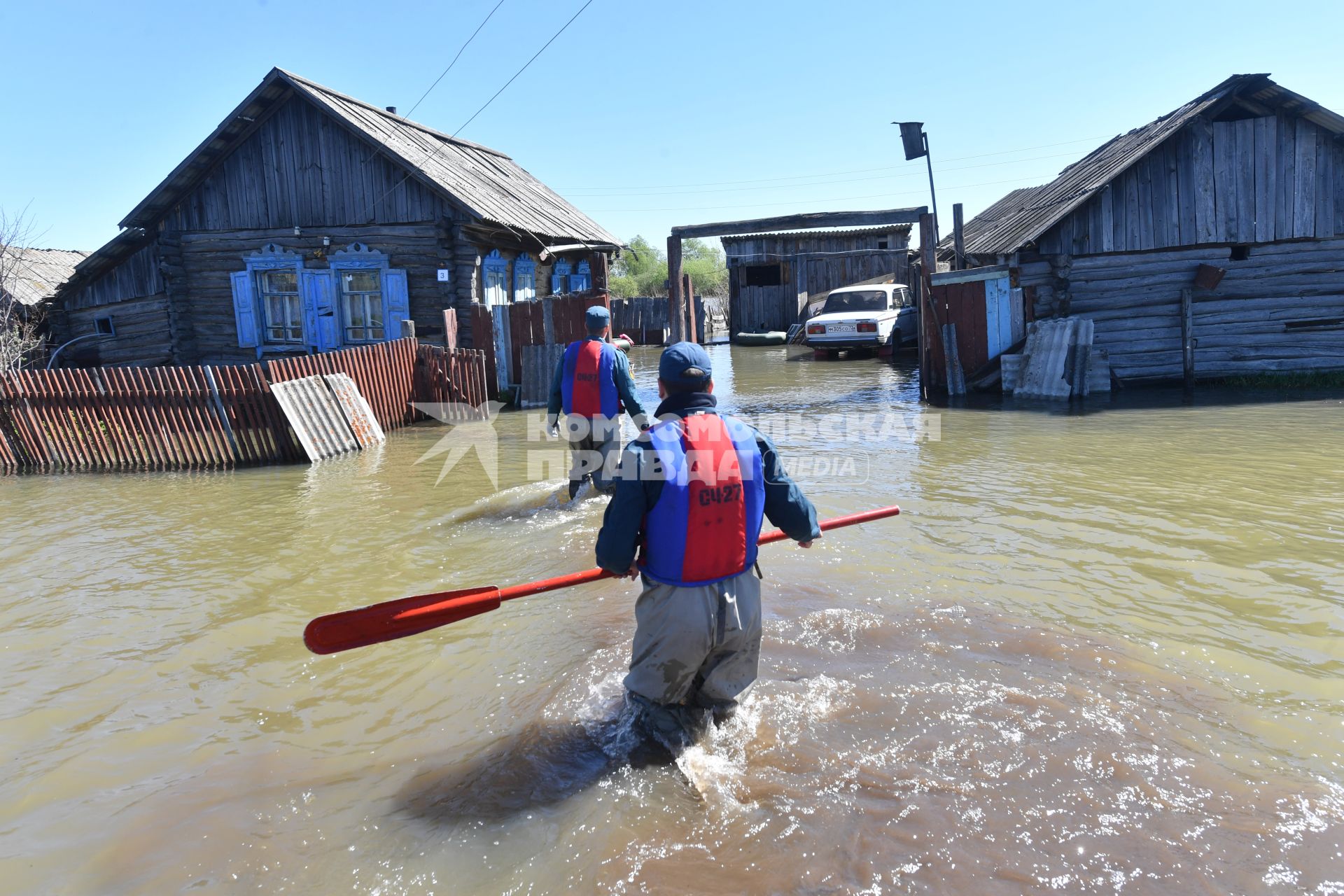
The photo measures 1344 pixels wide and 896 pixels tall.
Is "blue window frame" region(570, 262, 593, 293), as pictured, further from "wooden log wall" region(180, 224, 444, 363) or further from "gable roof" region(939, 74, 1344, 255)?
"gable roof" region(939, 74, 1344, 255)

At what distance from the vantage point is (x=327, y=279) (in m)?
16.4

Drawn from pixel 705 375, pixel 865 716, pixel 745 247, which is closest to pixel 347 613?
pixel 705 375

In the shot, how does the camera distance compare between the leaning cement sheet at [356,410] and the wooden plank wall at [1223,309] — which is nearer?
the leaning cement sheet at [356,410]

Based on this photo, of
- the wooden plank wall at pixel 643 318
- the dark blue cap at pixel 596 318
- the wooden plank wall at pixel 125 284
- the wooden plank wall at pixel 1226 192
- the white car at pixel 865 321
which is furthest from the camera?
the wooden plank wall at pixel 643 318

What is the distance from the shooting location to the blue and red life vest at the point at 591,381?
7.04 meters

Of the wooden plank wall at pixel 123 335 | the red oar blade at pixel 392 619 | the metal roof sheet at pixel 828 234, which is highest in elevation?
the metal roof sheet at pixel 828 234

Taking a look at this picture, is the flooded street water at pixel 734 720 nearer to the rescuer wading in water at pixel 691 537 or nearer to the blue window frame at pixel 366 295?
the rescuer wading in water at pixel 691 537

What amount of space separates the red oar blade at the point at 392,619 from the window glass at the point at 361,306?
45.3ft

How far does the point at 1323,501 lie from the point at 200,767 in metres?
7.92

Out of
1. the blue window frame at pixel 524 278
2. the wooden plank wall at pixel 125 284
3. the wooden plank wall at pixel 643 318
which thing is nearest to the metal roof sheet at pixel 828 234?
the wooden plank wall at pixel 643 318

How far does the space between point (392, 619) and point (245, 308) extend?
15503 mm

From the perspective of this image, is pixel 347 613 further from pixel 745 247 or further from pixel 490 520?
pixel 745 247

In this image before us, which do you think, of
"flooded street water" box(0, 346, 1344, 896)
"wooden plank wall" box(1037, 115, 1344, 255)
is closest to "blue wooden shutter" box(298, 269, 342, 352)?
"flooded street water" box(0, 346, 1344, 896)

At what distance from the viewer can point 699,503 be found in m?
3.32
